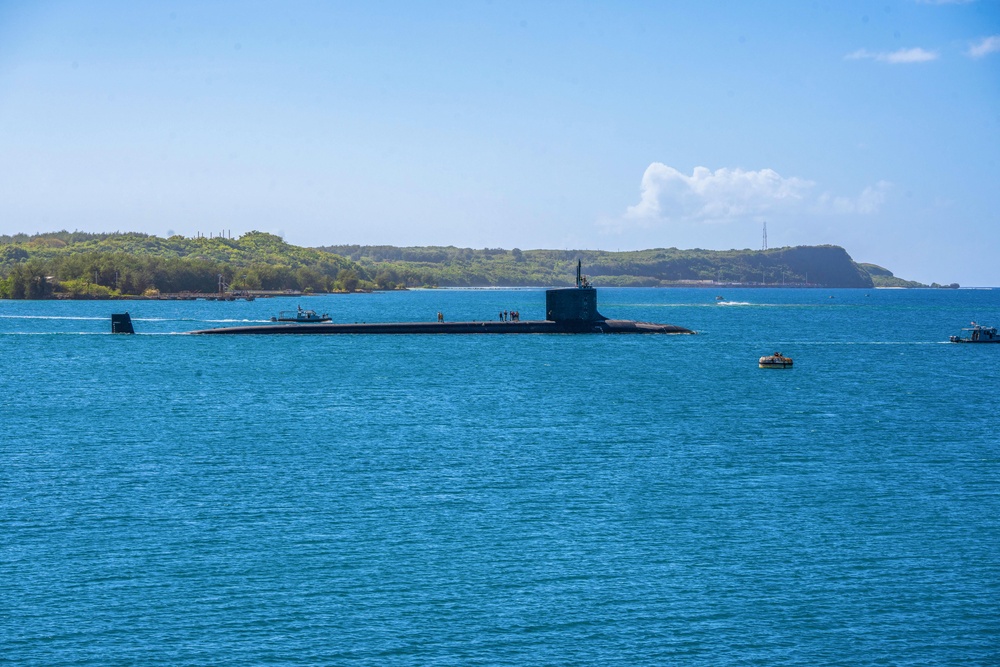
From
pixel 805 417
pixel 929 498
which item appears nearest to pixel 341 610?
pixel 929 498

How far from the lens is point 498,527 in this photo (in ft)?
106

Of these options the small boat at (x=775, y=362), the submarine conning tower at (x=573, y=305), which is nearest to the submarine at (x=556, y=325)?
the submarine conning tower at (x=573, y=305)

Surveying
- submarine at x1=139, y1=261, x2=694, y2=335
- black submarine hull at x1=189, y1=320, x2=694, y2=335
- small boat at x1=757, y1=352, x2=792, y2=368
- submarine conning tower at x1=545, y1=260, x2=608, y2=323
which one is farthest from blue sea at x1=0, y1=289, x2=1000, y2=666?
black submarine hull at x1=189, y1=320, x2=694, y2=335

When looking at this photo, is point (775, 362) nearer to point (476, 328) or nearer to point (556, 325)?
point (556, 325)

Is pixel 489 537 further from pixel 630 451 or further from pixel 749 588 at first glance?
pixel 630 451

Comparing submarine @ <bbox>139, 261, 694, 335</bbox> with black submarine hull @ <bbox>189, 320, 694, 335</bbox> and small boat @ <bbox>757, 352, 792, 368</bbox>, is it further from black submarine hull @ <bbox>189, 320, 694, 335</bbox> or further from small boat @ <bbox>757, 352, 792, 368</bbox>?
small boat @ <bbox>757, 352, 792, 368</bbox>

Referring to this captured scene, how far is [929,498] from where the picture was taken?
36.4 metres

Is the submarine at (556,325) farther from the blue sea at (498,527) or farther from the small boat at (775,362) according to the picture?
the blue sea at (498,527)

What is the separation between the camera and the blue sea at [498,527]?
78.4ft

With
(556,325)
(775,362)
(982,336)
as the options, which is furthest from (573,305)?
(982,336)

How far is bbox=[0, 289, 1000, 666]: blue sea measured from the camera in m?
23.9

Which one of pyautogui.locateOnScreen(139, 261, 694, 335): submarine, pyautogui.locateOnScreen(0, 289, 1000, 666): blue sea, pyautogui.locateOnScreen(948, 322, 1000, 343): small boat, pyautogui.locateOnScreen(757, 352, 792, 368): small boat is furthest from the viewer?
pyautogui.locateOnScreen(948, 322, 1000, 343): small boat

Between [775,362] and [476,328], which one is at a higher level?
[476,328]

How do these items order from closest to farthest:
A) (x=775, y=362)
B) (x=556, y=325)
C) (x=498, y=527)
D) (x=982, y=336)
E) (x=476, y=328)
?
(x=498, y=527)
(x=775, y=362)
(x=556, y=325)
(x=476, y=328)
(x=982, y=336)
